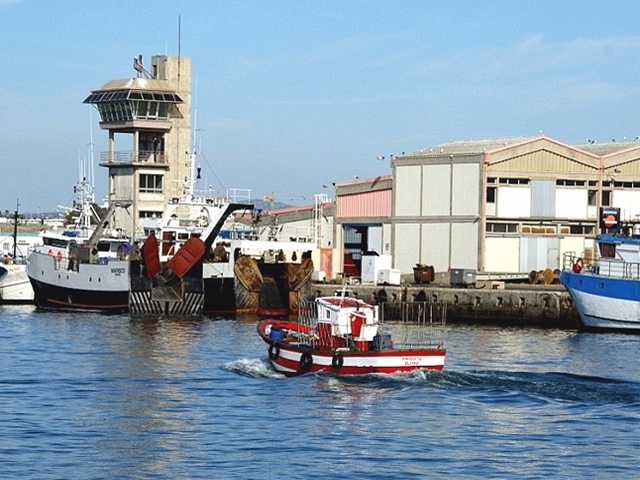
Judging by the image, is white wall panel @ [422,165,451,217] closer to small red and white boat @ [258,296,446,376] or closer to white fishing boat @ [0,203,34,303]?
white fishing boat @ [0,203,34,303]

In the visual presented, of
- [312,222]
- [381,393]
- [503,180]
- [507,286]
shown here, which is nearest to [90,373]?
[381,393]

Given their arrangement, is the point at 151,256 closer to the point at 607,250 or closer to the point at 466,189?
the point at 466,189

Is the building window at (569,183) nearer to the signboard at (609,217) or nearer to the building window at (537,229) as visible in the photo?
the building window at (537,229)

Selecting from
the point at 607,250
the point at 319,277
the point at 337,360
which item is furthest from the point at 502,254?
the point at 337,360

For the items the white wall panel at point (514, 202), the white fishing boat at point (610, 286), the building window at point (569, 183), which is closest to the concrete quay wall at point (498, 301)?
the white fishing boat at point (610, 286)

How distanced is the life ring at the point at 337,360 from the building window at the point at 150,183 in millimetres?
48419

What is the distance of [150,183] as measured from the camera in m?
87.5

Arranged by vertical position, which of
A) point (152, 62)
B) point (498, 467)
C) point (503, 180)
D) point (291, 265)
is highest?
point (152, 62)

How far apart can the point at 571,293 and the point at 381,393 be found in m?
26.9

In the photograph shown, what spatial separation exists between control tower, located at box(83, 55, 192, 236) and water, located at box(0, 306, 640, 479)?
3585 cm

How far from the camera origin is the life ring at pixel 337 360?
132 ft

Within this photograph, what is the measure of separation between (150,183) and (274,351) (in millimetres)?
46112

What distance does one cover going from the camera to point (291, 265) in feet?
233

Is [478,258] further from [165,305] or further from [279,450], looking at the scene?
[279,450]
